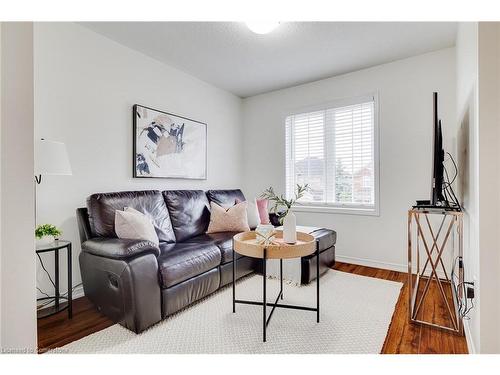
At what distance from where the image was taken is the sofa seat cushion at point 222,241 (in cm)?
255

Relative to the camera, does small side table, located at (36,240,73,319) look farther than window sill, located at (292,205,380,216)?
No

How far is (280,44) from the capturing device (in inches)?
111

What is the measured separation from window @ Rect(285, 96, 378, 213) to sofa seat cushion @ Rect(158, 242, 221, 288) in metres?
1.94

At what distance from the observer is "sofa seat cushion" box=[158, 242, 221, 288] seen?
78.4 inches

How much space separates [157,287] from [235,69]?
8.91 ft

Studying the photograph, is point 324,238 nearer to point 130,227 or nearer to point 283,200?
point 283,200

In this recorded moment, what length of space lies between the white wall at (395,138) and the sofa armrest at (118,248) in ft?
8.18

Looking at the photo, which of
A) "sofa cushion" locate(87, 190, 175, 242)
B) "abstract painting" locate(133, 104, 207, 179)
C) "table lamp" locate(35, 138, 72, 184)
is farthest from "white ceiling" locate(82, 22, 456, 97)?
"sofa cushion" locate(87, 190, 175, 242)

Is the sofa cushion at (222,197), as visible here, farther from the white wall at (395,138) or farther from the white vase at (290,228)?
the white vase at (290,228)

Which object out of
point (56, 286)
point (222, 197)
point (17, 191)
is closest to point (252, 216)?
point (222, 197)

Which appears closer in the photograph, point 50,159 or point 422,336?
point 422,336

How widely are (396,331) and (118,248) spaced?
78.8 inches

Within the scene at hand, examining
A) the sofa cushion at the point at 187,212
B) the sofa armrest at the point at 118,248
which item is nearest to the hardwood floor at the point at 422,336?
the sofa armrest at the point at 118,248

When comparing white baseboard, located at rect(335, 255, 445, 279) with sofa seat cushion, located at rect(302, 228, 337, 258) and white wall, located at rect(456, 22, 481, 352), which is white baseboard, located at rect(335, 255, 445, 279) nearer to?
sofa seat cushion, located at rect(302, 228, 337, 258)
